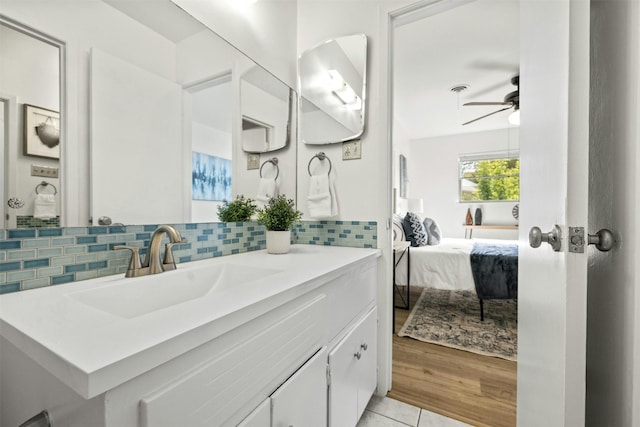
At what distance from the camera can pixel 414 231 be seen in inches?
126

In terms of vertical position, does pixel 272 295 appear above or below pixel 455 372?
above

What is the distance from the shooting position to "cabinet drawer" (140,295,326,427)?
0.43 meters

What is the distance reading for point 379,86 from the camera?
153cm

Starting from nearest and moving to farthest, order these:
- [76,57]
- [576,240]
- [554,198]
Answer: [576,240] < [554,198] < [76,57]

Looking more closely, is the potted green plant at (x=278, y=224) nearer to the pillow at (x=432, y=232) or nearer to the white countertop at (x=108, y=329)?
the white countertop at (x=108, y=329)

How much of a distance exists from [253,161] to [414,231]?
7.47 ft

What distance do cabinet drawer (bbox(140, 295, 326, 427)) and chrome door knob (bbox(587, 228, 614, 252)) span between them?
0.71 metres

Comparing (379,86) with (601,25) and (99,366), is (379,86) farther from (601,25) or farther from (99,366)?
(99,366)

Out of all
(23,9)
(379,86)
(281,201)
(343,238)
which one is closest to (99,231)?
(23,9)

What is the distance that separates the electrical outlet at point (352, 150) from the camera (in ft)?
5.19

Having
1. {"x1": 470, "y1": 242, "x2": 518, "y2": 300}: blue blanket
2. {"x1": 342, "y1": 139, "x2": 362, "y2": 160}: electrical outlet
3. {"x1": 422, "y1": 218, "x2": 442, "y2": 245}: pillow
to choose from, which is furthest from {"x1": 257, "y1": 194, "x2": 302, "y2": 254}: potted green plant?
{"x1": 422, "y1": 218, "x2": 442, "y2": 245}: pillow

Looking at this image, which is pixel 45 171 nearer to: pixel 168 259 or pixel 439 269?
pixel 168 259

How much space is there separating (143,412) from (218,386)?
0.13 m

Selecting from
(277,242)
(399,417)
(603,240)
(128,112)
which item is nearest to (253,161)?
(277,242)
